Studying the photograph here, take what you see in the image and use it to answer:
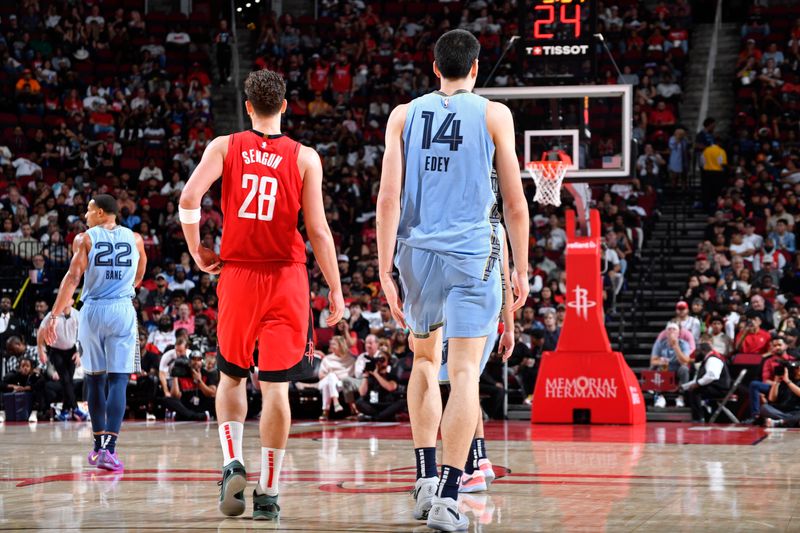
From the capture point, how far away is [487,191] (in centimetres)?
512

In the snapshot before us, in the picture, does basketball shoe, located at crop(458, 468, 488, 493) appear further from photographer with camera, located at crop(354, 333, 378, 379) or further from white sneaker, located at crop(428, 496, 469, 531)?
photographer with camera, located at crop(354, 333, 378, 379)

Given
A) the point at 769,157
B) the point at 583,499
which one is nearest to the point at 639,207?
the point at 769,157

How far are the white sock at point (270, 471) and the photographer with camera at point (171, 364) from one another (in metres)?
10.4

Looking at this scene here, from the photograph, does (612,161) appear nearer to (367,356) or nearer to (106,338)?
(367,356)

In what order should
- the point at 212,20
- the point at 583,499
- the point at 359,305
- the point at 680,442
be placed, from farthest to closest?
the point at 212,20 → the point at 359,305 → the point at 680,442 → the point at 583,499

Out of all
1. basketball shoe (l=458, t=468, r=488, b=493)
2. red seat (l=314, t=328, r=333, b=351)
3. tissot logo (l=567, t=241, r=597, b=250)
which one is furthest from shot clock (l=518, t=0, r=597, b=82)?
basketball shoe (l=458, t=468, r=488, b=493)

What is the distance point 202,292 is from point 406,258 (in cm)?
1362

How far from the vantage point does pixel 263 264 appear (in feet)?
17.9

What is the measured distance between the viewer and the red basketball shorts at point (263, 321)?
5359 mm

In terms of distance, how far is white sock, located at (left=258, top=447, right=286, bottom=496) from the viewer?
530cm

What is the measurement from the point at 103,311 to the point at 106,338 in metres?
0.20

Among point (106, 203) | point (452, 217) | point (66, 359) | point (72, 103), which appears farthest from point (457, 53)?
point (72, 103)

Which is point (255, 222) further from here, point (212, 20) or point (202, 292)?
point (212, 20)

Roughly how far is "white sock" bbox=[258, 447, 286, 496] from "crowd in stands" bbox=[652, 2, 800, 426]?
919cm
